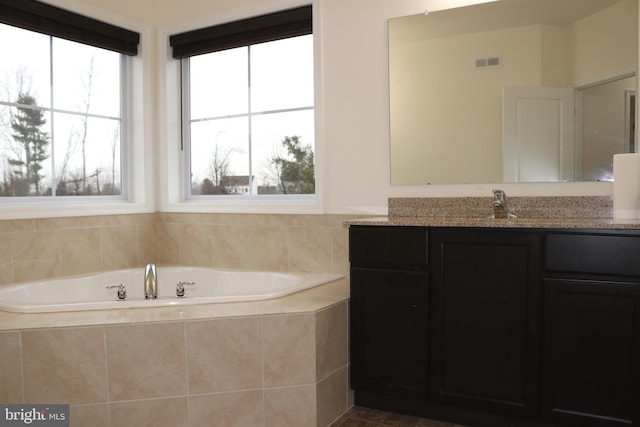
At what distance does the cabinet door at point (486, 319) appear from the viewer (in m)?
2.00

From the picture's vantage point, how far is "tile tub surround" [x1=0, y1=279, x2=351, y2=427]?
77.9 inches

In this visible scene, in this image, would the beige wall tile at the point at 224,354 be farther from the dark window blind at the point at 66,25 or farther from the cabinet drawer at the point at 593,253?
the dark window blind at the point at 66,25

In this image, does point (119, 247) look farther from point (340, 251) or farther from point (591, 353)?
point (591, 353)

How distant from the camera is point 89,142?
3.33 metres

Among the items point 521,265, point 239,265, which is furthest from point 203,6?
point 521,265

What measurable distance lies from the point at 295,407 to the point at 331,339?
0.32 meters

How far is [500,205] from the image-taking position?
7.63 ft

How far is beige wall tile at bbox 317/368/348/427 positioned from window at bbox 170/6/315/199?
1264mm

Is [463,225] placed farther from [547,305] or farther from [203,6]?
[203,6]

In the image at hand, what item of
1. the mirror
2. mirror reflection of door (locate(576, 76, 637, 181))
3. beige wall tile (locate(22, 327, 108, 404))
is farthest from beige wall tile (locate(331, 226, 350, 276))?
beige wall tile (locate(22, 327, 108, 404))

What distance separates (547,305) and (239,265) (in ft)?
6.28

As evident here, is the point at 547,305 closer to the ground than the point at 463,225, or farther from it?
closer to the ground

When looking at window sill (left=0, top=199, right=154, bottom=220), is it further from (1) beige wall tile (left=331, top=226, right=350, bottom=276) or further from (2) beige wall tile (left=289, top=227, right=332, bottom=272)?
(1) beige wall tile (left=331, top=226, right=350, bottom=276)

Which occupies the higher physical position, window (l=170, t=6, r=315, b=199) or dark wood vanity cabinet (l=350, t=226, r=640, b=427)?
window (l=170, t=6, r=315, b=199)
